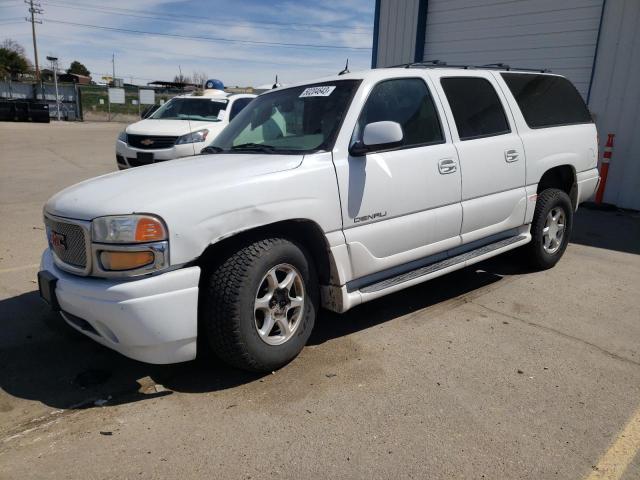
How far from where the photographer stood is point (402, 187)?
367 centimetres

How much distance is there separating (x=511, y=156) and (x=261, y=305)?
8.77 feet

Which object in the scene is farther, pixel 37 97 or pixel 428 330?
pixel 37 97

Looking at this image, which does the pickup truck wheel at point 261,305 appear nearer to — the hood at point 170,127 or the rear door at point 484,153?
the rear door at point 484,153

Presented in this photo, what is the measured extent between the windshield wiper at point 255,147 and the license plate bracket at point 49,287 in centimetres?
153

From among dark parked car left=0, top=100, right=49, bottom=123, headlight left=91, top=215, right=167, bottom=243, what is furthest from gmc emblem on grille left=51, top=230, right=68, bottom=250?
dark parked car left=0, top=100, right=49, bottom=123

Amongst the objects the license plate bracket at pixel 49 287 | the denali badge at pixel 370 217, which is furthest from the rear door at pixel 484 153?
the license plate bracket at pixel 49 287

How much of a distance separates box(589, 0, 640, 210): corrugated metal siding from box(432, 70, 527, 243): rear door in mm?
5357

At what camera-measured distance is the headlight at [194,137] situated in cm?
970

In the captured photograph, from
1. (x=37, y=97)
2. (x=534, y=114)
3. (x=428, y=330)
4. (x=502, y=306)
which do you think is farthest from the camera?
(x=37, y=97)

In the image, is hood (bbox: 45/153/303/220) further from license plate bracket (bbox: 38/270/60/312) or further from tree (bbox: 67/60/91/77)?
tree (bbox: 67/60/91/77)

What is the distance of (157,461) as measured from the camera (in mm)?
2484

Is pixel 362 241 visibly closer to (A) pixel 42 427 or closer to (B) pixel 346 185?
(B) pixel 346 185

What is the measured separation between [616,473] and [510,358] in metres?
1.12

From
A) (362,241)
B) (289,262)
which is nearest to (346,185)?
(362,241)
